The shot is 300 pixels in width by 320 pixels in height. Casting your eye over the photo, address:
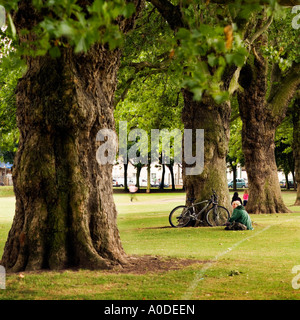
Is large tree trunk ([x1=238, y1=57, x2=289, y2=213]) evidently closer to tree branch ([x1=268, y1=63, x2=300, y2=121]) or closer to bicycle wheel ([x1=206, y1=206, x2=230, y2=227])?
tree branch ([x1=268, y1=63, x2=300, y2=121])

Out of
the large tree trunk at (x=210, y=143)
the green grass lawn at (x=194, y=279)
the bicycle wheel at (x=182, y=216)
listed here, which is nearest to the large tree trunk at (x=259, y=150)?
the large tree trunk at (x=210, y=143)

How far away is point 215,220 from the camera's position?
60.6ft

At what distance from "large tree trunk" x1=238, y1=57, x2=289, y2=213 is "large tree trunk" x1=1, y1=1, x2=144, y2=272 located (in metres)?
15.6

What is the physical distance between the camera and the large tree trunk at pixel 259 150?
2445 centimetres

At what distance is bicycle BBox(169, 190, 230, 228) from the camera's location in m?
18.4

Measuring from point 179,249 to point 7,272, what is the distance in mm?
4773

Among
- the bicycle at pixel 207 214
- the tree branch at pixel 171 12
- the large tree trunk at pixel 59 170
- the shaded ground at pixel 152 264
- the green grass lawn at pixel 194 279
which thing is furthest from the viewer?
the bicycle at pixel 207 214

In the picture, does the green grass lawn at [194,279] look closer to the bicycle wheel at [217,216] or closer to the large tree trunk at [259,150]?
the bicycle wheel at [217,216]

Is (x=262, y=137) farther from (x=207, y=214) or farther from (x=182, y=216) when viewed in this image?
(x=182, y=216)

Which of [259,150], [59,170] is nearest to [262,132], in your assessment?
[259,150]

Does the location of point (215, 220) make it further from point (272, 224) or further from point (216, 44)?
point (216, 44)

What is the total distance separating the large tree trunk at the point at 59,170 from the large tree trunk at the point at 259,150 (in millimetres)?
15556

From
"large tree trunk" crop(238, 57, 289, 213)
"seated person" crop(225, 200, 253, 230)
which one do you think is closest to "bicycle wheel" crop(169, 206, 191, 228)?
"seated person" crop(225, 200, 253, 230)

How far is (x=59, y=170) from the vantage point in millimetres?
9438
